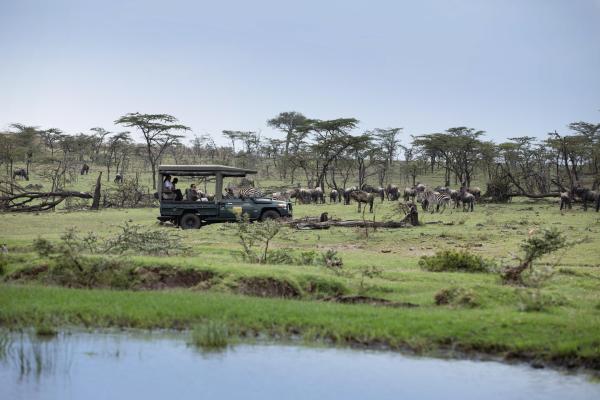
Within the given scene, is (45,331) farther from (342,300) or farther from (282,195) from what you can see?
(282,195)

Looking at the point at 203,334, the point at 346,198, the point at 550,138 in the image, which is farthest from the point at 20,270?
the point at 550,138

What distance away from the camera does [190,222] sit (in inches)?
871

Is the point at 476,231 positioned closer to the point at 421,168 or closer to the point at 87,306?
the point at 87,306

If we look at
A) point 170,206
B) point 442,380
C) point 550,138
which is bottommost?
point 442,380

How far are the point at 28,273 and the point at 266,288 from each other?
14.9ft

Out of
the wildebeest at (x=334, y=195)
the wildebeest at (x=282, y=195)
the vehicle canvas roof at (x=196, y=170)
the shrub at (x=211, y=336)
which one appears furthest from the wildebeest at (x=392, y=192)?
the shrub at (x=211, y=336)

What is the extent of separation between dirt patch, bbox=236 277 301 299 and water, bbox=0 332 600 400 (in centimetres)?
260

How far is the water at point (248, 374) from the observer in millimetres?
7598

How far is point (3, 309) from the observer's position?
10016mm

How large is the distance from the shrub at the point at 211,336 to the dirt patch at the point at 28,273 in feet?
16.2

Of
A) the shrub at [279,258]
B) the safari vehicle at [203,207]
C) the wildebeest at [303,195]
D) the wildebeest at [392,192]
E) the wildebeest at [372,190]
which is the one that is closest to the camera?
the shrub at [279,258]

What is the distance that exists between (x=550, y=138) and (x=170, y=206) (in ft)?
121

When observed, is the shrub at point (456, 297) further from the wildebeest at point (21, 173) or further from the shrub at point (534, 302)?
the wildebeest at point (21, 173)

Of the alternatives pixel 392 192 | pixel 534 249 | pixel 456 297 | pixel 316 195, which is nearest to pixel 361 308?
pixel 456 297
